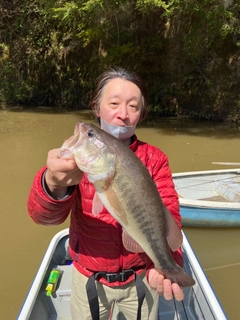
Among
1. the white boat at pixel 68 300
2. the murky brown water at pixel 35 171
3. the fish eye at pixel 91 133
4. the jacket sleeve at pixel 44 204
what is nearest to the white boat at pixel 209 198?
the murky brown water at pixel 35 171

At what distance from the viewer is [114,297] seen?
1.97 metres

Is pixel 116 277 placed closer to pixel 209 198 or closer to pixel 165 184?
pixel 165 184

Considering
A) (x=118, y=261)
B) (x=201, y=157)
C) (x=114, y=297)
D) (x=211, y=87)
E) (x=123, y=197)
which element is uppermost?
(x=123, y=197)

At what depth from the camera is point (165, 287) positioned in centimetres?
161

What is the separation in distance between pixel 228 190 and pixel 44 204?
16.8 feet

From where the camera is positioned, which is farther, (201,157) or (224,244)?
(201,157)

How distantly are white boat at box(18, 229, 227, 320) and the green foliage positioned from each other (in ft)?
35.8

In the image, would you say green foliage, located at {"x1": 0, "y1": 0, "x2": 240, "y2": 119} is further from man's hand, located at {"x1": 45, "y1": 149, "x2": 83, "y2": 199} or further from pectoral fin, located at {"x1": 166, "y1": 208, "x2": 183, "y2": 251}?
man's hand, located at {"x1": 45, "y1": 149, "x2": 83, "y2": 199}

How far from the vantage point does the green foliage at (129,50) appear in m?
12.8

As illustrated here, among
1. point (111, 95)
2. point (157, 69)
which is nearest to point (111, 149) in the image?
point (111, 95)

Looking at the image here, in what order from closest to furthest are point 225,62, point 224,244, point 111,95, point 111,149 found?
point 111,149, point 111,95, point 224,244, point 225,62

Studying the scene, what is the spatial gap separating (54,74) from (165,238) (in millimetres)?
20050

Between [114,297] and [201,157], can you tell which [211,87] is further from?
[114,297]

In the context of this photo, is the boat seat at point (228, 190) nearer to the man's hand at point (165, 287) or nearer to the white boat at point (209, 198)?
the white boat at point (209, 198)
